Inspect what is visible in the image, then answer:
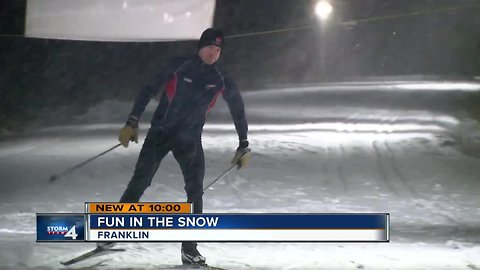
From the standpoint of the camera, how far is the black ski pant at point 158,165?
2090 mm

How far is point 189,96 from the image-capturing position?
6.86ft

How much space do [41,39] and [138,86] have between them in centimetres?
46

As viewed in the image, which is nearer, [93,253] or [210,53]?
[210,53]

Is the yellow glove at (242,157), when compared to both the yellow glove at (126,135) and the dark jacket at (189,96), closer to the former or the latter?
the dark jacket at (189,96)

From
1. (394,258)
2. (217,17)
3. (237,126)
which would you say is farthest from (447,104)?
(217,17)

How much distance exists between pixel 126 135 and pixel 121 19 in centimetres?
49

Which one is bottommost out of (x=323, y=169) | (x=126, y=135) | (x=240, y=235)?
(x=240, y=235)

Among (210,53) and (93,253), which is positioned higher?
(210,53)

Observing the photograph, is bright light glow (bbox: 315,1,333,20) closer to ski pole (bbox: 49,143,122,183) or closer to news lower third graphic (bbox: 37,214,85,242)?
ski pole (bbox: 49,143,122,183)

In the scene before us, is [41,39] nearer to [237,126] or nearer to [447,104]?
[237,126]

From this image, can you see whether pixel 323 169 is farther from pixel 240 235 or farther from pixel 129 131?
pixel 129 131

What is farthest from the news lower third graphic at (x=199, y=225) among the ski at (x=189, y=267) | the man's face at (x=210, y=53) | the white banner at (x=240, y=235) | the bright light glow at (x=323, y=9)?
the bright light glow at (x=323, y=9)

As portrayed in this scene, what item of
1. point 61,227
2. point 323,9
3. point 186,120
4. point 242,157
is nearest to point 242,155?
point 242,157

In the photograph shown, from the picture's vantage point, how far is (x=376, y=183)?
6.75 ft
